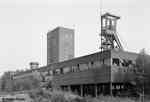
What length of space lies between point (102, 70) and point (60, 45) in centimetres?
7953

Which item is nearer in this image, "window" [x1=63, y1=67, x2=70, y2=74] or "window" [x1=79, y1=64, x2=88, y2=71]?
"window" [x1=79, y1=64, x2=88, y2=71]

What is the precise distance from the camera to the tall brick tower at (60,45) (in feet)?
360

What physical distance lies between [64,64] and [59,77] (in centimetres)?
388

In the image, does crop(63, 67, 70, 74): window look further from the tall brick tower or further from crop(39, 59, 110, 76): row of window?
the tall brick tower

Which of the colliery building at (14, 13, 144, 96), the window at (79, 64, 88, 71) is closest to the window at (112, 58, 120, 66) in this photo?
the colliery building at (14, 13, 144, 96)

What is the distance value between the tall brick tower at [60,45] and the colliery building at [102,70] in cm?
4695

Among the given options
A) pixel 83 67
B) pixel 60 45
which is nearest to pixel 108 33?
pixel 83 67

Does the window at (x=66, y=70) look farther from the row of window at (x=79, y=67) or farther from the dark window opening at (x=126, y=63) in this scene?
the dark window opening at (x=126, y=63)

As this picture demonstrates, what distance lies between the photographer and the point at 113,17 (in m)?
43.3

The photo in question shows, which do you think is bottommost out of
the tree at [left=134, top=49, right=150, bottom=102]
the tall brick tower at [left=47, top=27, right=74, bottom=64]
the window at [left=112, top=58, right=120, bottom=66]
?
the tree at [left=134, top=49, right=150, bottom=102]

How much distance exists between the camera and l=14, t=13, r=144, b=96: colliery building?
33.2m

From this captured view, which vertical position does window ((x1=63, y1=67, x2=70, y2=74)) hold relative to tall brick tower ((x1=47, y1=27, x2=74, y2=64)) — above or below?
below

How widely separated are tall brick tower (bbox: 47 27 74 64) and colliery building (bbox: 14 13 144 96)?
46.9 meters

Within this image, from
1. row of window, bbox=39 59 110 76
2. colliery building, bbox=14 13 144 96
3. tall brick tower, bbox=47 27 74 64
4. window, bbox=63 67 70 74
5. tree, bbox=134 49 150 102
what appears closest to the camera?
tree, bbox=134 49 150 102
